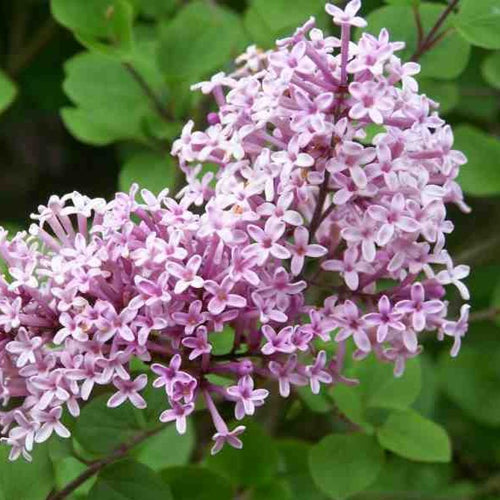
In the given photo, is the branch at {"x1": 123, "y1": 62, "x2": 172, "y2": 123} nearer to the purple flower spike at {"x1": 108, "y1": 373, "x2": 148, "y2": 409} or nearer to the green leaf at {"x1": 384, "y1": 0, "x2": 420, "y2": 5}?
the green leaf at {"x1": 384, "y1": 0, "x2": 420, "y2": 5}

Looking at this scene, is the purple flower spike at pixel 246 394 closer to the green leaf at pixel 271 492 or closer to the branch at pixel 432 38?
the green leaf at pixel 271 492

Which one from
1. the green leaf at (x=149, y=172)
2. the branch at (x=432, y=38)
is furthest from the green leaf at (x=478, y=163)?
the green leaf at (x=149, y=172)

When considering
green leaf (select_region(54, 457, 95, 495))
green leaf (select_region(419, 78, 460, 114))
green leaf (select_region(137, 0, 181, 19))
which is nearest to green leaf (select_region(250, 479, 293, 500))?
green leaf (select_region(54, 457, 95, 495))

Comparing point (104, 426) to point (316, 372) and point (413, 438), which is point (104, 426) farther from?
point (413, 438)

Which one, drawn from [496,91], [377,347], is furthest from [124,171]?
[496,91]

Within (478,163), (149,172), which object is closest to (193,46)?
(149,172)

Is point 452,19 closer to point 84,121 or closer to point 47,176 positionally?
point 84,121
